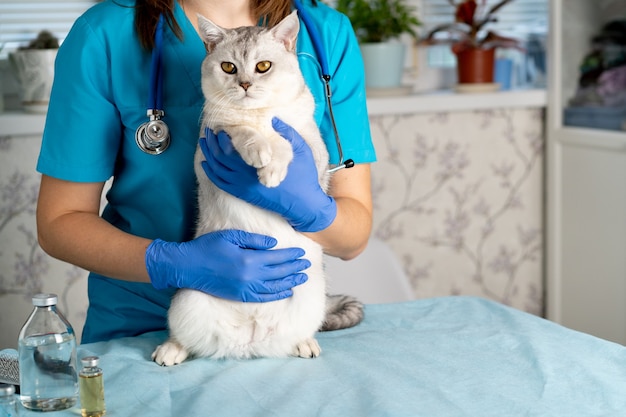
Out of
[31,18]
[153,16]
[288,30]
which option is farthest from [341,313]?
[31,18]

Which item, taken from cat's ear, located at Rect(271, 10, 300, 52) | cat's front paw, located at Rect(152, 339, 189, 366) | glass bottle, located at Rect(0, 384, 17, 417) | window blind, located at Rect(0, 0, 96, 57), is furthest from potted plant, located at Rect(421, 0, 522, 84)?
glass bottle, located at Rect(0, 384, 17, 417)

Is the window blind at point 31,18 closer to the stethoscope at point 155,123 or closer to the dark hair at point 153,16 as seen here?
the dark hair at point 153,16

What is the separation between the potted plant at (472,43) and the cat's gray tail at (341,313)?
1.43 m

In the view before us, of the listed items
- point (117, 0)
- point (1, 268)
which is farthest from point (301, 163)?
point (1, 268)

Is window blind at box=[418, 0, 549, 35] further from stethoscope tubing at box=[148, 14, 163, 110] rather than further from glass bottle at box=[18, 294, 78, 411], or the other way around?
glass bottle at box=[18, 294, 78, 411]

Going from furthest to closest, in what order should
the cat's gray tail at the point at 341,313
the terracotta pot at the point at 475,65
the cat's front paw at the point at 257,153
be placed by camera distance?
the terracotta pot at the point at 475,65 → the cat's gray tail at the point at 341,313 → the cat's front paw at the point at 257,153

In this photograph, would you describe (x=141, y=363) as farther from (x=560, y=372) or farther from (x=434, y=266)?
(x=434, y=266)

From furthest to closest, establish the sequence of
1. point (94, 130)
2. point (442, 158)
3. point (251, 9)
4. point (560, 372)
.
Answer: point (442, 158) < point (251, 9) < point (94, 130) < point (560, 372)

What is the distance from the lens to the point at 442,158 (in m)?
2.61

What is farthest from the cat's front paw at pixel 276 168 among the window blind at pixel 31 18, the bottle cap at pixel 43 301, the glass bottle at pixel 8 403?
the window blind at pixel 31 18

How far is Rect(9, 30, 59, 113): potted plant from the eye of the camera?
225 cm

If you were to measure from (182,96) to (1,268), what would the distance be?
120 cm

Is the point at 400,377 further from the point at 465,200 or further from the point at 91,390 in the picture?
the point at 465,200

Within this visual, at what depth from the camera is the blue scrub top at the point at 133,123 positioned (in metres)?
1.32
